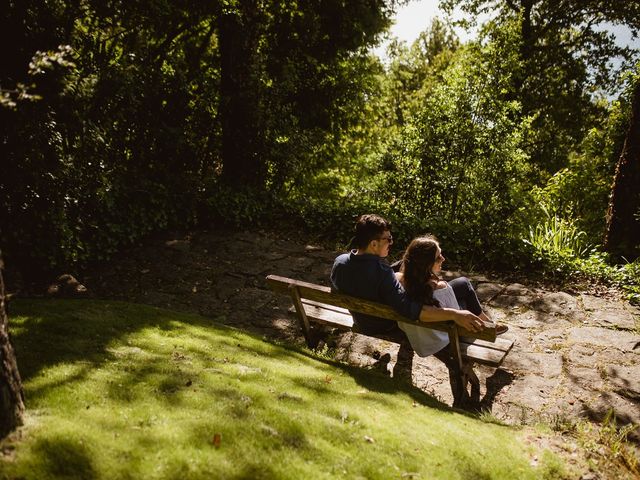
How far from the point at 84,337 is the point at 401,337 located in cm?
302

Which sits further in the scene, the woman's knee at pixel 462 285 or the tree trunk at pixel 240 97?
the tree trunk at pixel 240 97

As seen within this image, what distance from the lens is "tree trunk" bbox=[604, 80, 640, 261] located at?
28.9 feet

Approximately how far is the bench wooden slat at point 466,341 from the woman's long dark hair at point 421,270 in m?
0.58

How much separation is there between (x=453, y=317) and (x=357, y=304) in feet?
2.95

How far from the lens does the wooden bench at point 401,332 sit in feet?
14.2

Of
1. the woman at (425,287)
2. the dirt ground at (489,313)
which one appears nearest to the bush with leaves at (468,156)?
the dirt ground at (489,313)

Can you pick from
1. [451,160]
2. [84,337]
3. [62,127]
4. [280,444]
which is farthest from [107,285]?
[451,160]

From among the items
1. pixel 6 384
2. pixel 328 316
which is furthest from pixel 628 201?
pixel 6 384

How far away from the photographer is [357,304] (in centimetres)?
464

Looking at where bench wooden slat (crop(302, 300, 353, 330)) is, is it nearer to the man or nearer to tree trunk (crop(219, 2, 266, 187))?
the man

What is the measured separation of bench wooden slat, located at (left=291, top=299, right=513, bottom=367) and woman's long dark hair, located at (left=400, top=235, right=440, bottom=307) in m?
0.58

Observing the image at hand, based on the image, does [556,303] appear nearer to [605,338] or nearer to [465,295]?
[605,338]

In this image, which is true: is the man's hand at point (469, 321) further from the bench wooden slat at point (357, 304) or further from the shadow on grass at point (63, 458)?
the shadow on grass at point (63, 458)

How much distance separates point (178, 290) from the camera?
7602 millimetres
